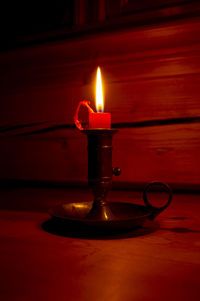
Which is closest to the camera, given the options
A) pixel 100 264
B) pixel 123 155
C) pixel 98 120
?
pixel 100 264

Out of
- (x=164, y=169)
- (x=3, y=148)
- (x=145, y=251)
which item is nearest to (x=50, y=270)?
(x=145, y=251)

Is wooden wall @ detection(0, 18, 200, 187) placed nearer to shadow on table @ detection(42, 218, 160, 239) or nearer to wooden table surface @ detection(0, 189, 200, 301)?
wooden table surface @ detection(0, 189, 200, 301)

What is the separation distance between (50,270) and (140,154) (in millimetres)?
1144

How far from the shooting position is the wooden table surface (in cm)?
52

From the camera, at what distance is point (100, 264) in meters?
0.64

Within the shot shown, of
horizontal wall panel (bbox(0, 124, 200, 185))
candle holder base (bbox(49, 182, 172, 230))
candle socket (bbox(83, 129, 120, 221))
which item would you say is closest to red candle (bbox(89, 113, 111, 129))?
candle socket (bbox(83, 129, 120, 221))

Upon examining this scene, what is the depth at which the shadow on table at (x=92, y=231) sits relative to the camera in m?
0.81

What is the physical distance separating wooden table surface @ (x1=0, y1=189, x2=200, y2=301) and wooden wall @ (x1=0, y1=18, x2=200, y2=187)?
2.22 feet

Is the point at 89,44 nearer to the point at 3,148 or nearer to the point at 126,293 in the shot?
the point at 3,148

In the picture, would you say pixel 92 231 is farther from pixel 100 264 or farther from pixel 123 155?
pixel 123 155

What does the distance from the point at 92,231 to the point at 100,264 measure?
215 millimetres

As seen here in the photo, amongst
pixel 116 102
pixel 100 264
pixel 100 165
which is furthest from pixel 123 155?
pixel 100 264

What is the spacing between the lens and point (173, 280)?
22.0 inches

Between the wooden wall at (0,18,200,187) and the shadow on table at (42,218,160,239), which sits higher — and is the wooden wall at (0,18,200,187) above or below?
above
